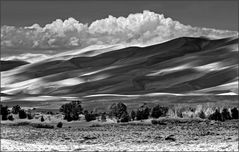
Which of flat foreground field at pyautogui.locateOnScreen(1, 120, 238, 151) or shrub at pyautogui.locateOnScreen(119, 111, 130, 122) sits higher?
shrub at pyautogui.locateOnScreen(119, 111, 130, 122)

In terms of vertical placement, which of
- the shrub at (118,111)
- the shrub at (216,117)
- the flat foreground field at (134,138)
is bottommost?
the flat foreground field at (134,138)

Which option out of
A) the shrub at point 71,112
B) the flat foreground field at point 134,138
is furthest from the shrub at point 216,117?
the shrub at point 71,112

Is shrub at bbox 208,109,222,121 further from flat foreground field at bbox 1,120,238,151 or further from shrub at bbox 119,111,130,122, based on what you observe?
shrub at bbox 119,111,130,122

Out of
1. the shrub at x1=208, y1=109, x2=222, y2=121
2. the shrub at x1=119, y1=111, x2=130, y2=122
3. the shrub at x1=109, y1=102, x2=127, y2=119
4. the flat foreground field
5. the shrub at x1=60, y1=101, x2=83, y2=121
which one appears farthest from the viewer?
the shrub at x1=109, y1=102, x2=127, y2=119

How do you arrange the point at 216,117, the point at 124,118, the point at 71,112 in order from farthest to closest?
1. the point at 71,112
2. the point at 216,117
3. the point at 124,118

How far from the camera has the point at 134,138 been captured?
42.2 metres

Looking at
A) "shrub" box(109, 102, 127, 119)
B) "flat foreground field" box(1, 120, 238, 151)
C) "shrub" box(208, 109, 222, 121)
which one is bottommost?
"flat foreground field" box(1, 120, 238, 151)

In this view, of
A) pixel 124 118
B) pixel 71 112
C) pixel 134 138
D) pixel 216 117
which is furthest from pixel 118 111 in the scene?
pixel 134 138

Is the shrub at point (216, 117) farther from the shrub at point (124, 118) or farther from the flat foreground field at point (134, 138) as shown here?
the shrub at point (124, 118)

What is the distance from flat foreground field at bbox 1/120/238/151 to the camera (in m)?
33.0

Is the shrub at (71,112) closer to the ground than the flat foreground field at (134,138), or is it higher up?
higher up

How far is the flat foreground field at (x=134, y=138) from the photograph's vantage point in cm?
3297

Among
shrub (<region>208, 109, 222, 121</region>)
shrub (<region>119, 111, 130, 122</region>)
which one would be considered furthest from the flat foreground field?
shrub (<region>208, 109, 222, 121</region>)

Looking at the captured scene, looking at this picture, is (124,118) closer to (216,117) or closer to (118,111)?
(118,111)
